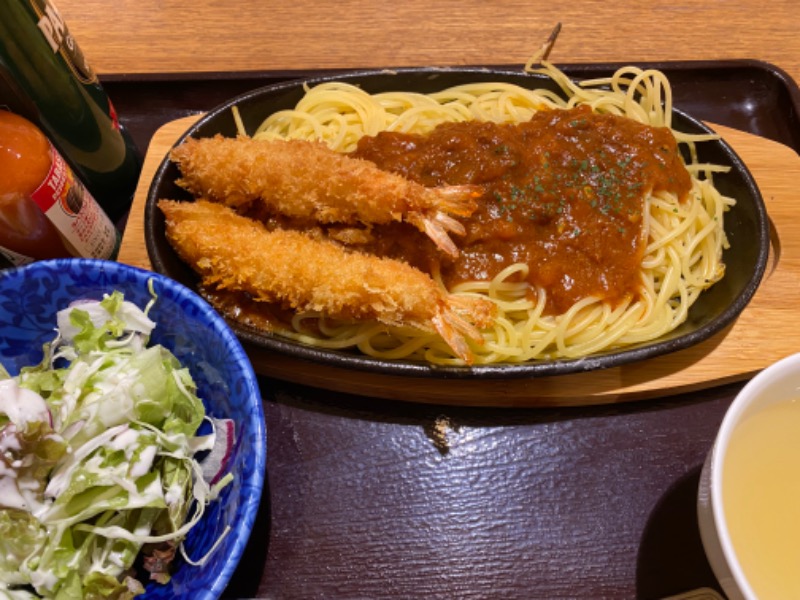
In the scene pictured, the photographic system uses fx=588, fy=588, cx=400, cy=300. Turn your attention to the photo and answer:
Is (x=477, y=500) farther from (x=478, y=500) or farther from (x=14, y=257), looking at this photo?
(x=14, y=257)

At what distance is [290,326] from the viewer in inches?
68.8

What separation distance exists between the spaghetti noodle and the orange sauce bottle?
653mm

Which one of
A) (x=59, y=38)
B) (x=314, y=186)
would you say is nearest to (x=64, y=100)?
(x=59, y=38)

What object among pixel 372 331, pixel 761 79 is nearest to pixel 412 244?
pixel 372 331

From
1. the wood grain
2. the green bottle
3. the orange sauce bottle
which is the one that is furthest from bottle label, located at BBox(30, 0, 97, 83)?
the wood grain

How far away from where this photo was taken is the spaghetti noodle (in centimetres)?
173

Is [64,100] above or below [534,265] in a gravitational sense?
above

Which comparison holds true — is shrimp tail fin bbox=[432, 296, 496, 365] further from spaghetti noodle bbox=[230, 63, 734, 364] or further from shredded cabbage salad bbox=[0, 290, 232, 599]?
shredded cabbage salad bbox=[0, 290, 232, 599]

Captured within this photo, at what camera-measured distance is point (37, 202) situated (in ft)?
4.94

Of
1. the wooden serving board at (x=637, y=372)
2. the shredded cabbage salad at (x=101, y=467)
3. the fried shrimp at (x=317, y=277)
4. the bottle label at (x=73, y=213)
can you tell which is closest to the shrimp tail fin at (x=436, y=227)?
the fried shrimp at (x=317, y=277)

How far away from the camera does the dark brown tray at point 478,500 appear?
56.6 inches

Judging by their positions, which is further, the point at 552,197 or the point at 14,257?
the point at 552,197

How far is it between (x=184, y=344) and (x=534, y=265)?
1012 mm

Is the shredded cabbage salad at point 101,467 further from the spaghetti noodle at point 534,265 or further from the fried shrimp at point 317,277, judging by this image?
the spaghetti noodle at point 534,265
